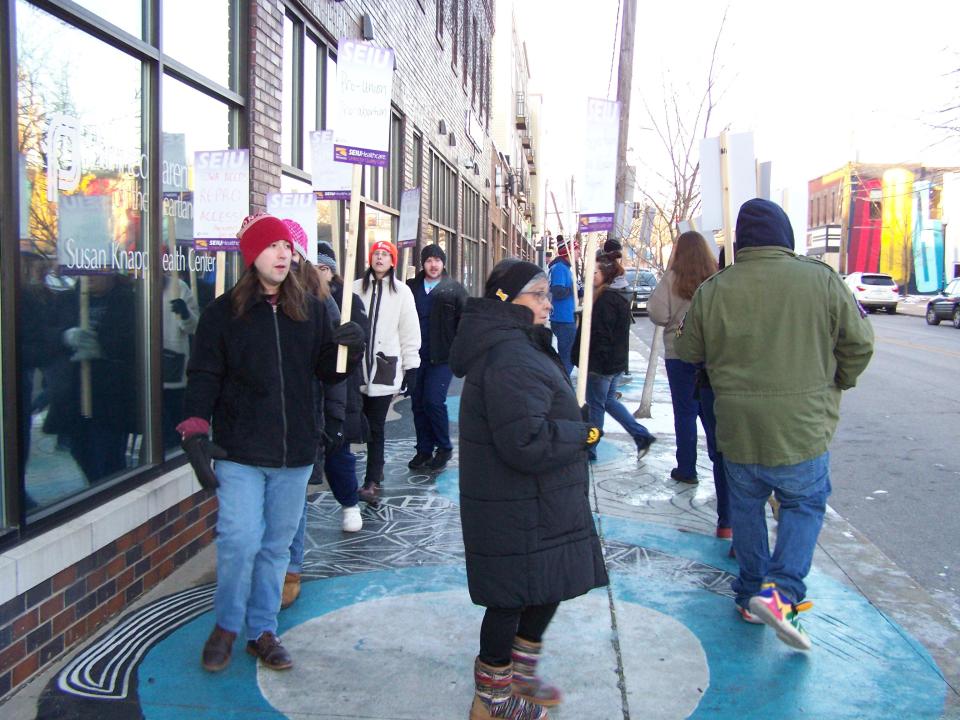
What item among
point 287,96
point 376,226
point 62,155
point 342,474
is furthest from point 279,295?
point 376,226

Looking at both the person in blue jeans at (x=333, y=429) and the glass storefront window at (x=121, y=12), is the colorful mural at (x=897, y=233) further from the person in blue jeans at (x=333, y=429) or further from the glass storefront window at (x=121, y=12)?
the glass storefront window at (x=121, y=12)

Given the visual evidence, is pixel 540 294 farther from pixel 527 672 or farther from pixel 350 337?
pixel 527 672

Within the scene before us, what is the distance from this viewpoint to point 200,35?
214 inches

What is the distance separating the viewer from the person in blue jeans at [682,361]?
5.29 metres

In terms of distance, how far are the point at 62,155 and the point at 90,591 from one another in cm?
189

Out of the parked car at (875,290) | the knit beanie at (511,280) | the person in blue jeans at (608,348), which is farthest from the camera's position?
the parked car at (875,290)

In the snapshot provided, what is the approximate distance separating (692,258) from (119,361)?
342cm

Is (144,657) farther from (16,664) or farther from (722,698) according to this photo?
(722,698)

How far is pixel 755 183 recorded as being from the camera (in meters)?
5.68

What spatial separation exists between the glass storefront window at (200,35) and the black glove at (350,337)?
2248 mm

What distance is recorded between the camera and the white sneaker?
211 inches

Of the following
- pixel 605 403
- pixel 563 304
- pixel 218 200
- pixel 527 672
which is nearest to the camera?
pixel 527 672

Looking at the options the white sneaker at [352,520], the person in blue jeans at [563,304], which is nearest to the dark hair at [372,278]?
the white sneaker at [352,520]

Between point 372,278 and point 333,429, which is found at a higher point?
point 372,278
